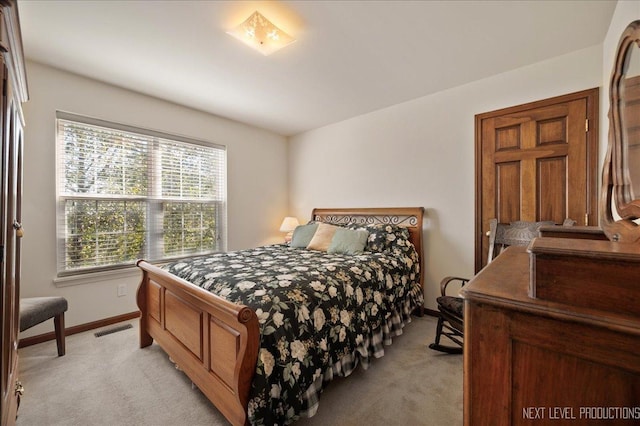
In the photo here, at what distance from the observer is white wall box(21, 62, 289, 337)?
242 cm

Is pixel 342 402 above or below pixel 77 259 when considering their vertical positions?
below

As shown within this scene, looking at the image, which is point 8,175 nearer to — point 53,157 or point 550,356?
point 53,157

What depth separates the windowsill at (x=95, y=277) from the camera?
2.57 meters

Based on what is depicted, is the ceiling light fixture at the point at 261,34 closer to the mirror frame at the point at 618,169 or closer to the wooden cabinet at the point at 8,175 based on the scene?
the wooden cabinet at the point at 8,175

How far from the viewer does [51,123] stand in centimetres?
252

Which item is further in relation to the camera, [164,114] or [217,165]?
[217,165]

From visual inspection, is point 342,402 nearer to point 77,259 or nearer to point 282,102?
point 77,259

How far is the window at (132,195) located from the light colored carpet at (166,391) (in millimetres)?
1007

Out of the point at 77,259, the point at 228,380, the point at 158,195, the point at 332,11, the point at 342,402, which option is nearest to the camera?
the point at 228,380

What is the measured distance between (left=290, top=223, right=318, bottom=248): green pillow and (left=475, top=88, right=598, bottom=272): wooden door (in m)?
1.85

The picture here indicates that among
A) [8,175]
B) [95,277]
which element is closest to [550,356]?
[8,175]

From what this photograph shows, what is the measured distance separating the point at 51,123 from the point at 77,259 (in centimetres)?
133

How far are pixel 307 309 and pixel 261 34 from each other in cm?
194

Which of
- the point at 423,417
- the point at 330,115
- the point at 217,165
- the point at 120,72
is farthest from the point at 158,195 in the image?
the point at 423,417
